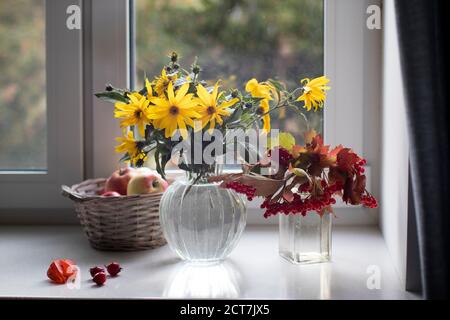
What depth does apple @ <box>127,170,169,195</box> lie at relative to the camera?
4.23ft

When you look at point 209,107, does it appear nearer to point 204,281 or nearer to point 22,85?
point 204,281

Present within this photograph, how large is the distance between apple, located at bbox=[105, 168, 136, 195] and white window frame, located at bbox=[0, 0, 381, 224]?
14cm

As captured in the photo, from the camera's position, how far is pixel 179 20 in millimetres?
1489

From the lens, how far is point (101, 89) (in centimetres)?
148

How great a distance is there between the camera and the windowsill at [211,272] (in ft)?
3.27

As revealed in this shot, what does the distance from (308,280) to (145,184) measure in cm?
42

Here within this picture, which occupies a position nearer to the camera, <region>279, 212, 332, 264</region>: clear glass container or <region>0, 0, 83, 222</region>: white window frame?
<region>279, 212, 332, 264</region>: clear glass container

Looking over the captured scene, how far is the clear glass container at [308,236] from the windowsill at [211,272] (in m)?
0.02

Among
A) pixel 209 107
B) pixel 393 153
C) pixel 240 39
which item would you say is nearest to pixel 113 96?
pixel 209 107

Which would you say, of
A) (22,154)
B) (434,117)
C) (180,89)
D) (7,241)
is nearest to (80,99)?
(22,154)

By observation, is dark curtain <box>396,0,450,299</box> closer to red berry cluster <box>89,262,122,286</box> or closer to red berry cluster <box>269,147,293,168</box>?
red berry cluster <box>269,147,293,168</box>

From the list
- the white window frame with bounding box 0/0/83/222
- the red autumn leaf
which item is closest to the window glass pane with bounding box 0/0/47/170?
the white window frame with bounding box 0/0/83/222

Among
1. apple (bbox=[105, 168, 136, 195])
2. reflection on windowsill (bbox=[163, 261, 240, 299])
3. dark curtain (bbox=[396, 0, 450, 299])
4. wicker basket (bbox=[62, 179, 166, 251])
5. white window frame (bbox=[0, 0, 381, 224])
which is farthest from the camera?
white window frame (bbox=[0, 0, 381, 224])

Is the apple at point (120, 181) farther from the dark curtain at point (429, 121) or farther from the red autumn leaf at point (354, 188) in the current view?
the dark curtain at point (429, 121)
